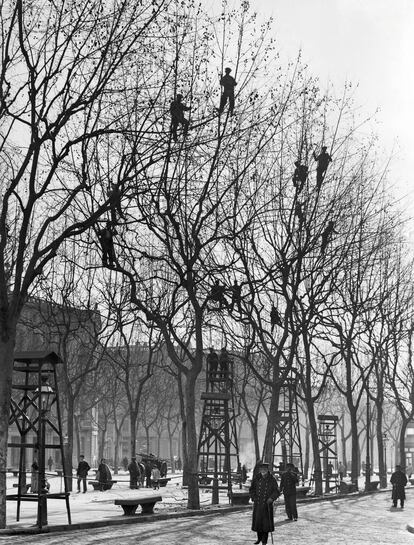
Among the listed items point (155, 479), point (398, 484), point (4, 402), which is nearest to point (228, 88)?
point (4, 402)

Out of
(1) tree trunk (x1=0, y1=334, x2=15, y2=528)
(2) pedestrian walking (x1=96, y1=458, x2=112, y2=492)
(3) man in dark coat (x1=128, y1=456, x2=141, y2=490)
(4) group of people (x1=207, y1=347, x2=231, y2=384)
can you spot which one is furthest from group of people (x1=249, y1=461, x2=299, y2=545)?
(3) man in dark coat (x1=128, y1=456, x2=141, y2=490)

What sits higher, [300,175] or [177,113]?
[300,175]

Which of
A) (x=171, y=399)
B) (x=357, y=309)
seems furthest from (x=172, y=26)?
(x=171, y=399)

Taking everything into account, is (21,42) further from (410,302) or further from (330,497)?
(410,302)

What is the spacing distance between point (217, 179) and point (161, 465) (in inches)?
1199

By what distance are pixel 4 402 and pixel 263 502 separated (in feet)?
17.5

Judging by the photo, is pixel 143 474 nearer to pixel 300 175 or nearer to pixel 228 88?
pixel 300 175

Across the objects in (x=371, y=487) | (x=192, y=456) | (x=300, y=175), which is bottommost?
(x=371, y=487)

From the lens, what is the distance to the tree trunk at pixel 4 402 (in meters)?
18.8

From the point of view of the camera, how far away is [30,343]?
207 ft

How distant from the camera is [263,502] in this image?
→ 18422 millimetres

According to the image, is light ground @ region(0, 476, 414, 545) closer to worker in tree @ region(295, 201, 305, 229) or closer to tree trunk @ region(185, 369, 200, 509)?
tree trunk @ region(185, 369, 200, 509)

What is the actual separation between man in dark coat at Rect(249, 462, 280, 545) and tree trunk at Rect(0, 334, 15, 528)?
4.80m

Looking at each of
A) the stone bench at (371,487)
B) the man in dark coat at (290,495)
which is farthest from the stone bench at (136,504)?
the stone bench at (371,487)
